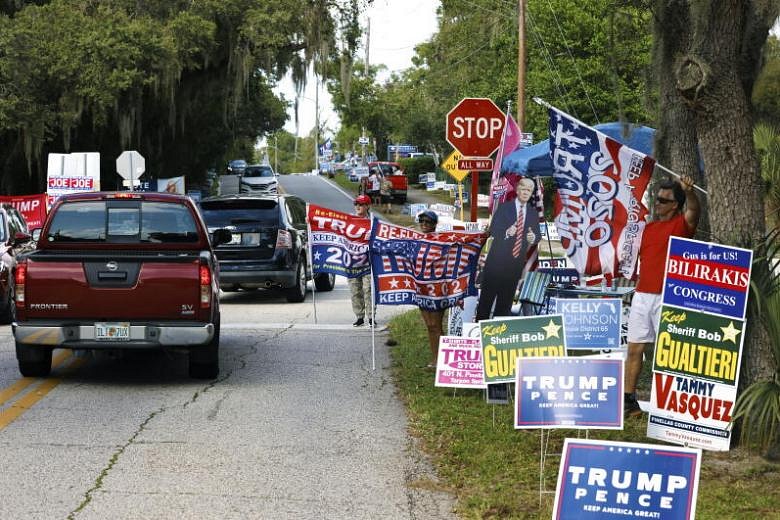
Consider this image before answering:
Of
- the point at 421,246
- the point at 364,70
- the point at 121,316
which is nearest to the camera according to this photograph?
the point at 121,316

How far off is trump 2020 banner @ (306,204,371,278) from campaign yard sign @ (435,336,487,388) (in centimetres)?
247

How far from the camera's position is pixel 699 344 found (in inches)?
290

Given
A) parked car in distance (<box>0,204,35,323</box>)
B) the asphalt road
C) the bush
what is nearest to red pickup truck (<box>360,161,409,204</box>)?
the bush

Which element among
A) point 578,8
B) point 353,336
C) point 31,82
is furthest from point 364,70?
point 353,336

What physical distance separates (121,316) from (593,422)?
5177 millimetres

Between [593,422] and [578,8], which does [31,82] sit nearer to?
[578,8]

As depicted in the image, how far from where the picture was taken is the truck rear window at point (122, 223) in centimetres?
1113

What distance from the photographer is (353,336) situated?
14.5 meters

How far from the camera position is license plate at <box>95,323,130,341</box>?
395 inches

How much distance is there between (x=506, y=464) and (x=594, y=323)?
10.1 feet

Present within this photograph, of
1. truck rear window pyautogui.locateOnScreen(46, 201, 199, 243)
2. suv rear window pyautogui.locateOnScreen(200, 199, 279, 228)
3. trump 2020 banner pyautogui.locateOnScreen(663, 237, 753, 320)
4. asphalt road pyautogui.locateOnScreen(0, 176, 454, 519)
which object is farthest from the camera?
suv rear window pyautogui.locateOnScreen(200, 199, 279, 228)

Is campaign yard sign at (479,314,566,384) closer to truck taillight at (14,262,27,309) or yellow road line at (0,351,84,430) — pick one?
yellow road line at (0,351,84,430)

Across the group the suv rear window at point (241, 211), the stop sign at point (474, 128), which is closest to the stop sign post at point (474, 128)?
the stop sign at point (474, 128)

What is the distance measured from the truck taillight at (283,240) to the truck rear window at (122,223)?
7254 mm
